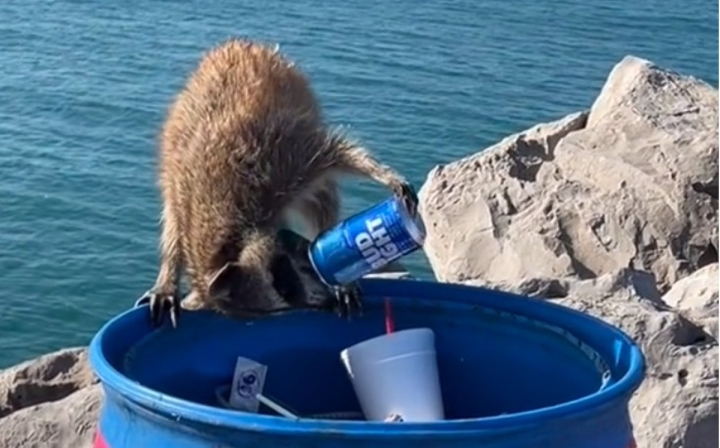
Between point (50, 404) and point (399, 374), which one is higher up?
point (399, 374)

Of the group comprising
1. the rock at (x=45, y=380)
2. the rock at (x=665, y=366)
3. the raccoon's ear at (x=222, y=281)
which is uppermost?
the raccoon's ear at (x=222, y=281)

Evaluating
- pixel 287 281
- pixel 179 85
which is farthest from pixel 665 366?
pixel 179 85

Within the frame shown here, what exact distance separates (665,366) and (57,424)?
1.75 metres

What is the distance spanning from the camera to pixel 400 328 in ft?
9.82

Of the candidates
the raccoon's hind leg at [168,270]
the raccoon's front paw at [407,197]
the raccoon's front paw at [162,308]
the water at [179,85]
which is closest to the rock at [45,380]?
the raccoon's hind leg at [168,270]

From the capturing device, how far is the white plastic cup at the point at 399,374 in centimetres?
286

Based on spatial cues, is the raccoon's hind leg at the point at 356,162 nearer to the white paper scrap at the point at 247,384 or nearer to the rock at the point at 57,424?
the rock at the point at 57,424

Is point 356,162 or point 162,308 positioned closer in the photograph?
point 162,308

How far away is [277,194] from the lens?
3898 mm

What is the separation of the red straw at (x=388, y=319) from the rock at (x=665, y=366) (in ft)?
4.01

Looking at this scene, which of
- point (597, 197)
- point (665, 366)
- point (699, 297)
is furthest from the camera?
point (597, 197)

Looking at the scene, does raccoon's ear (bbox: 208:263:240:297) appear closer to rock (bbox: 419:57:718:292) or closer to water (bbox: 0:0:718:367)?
rock (bbox: 419:57:718:292)

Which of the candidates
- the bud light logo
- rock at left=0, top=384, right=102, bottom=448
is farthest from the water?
the bud light logo

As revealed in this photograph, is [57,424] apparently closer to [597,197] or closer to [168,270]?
[168,270]
